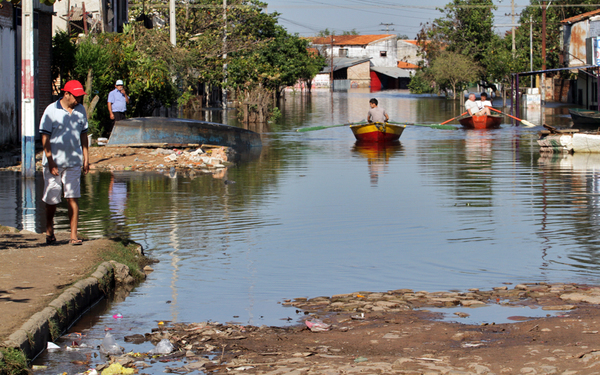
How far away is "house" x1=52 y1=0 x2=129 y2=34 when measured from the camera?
2725cm

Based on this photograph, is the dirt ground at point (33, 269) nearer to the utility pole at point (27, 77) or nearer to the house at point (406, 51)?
the utility pole at point (27, 77)

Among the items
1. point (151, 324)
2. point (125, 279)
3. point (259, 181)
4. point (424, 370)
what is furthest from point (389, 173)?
point (424, 370)

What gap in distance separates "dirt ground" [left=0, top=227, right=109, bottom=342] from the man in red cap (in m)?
0.41

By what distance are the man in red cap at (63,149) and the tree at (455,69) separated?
6802cm

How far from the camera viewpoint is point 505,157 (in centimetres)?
2142

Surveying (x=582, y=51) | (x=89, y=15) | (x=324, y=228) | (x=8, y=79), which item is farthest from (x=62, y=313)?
(x=582, y=51)

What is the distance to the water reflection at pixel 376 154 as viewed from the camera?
1828 cm

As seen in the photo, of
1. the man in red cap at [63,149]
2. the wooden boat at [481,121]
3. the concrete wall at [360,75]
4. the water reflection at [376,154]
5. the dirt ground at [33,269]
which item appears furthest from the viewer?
the concrete wall at [360,75]

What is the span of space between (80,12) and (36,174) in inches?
490

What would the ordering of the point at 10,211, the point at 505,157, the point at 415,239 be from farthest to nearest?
the point at 505,157 < the point at 10,211 < the point at 415,239

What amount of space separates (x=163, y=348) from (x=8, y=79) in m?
16.5

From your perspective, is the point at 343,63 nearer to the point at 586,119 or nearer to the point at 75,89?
the point at 586,119

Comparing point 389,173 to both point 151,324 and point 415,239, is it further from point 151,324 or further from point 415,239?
point 151,324

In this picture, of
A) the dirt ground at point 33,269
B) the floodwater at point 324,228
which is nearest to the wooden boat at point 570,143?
the floodwater at point 324,228
